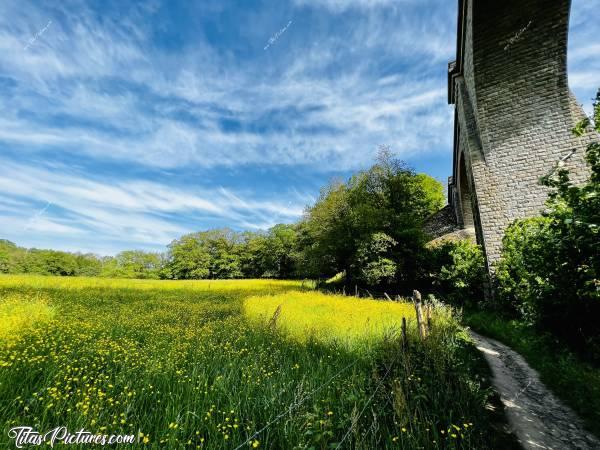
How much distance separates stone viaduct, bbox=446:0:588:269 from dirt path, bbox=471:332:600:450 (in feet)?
19.2

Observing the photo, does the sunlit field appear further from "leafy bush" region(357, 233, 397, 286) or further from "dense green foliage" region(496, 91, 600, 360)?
"leafy bush" region(357, 233, 397, 286)

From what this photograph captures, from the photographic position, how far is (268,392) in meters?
3.36

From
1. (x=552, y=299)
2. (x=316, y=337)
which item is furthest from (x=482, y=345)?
(x=316, y=337)

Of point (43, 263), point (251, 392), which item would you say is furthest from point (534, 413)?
point (43, 263)

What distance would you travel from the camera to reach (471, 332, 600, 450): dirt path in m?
3.01

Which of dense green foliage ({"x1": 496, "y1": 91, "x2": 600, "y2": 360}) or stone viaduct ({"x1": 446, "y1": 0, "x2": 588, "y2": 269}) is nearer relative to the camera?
dense green foliage ({"x1": 496, "y1": 91, "x2": 600, "y2": 360})

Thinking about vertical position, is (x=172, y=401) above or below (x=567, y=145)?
below

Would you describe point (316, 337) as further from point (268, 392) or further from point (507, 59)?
point (507, 59)

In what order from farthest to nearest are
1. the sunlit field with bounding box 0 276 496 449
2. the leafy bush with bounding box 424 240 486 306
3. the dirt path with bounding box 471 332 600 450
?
1. the leafy bush with bounding box 424 240 486 306
2. the dirt path with bounding box 471 332 600 450
3. the sunlit field with bounding box 0 276 496 449

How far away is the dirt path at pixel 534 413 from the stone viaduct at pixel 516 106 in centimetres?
586

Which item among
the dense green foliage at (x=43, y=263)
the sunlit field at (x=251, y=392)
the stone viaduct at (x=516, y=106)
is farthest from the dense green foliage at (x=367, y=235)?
the dense green foliage at (x=43, y=263)

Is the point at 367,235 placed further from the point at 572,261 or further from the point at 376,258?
the point at 572,261

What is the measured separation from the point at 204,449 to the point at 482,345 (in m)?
6.99

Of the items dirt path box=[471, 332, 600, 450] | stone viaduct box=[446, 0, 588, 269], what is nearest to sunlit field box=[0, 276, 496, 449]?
dirt path box=[471, 332, 600, 450]
